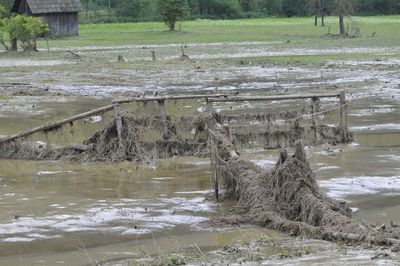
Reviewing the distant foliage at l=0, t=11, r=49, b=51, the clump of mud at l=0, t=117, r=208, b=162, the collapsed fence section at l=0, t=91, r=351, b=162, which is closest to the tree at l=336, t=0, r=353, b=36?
the distant foliage at l=0, t=11, r=49, b=51

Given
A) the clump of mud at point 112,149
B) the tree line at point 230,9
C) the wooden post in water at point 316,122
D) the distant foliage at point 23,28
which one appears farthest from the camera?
the tree line at point 230,9

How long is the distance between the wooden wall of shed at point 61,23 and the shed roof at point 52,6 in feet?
2.13

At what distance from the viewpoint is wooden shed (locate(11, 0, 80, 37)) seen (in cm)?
6931

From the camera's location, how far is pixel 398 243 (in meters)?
7.87

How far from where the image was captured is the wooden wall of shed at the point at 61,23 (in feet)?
232

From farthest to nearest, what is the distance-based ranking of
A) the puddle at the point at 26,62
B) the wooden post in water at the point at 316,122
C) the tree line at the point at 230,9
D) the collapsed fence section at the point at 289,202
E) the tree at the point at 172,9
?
the tree line at the point at 230,9, the tree at the point at 172,9, the puddle at the point at 26,62, the wooden post in water at the point at 316,122, the collapsed fence section at the point at 289,202

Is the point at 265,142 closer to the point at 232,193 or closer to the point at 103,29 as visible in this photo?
the point at 232,193

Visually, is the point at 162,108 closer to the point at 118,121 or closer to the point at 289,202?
the point at 118,121

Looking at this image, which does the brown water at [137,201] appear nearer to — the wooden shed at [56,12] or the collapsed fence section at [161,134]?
the collapsed fence section at [161,134]

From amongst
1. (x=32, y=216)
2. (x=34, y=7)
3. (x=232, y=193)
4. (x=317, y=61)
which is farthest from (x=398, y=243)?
(x=34, y=7)

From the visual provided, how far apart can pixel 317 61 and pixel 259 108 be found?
56.6ft

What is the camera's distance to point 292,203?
10.0 m

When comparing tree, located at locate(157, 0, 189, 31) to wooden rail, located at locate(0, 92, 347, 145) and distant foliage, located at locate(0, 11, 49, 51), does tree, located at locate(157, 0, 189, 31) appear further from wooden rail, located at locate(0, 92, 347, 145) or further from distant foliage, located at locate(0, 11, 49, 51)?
wooden rail, located at locate(0, 92, 347, 145)

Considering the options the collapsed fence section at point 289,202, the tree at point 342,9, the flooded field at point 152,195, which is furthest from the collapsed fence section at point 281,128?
the tree at point 342,9
